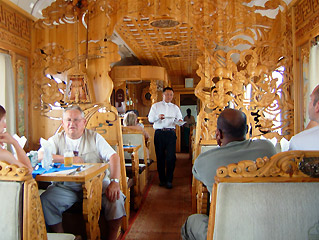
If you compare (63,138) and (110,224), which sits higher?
(63,138)

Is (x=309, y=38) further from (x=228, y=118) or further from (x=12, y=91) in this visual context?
(x=12, y=91)

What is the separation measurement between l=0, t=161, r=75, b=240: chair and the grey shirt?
0.94 metres

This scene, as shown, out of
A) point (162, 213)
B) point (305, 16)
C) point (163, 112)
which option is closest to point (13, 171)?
point (162, 213)

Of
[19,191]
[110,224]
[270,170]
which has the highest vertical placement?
[270,170]

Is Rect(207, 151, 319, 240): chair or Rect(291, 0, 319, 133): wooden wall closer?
Rect(207, 151, 319, 240): chair

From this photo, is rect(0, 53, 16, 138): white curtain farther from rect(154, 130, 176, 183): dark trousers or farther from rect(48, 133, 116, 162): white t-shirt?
rect(154, 130, 176, 183): dark trousers

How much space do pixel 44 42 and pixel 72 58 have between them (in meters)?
0.44

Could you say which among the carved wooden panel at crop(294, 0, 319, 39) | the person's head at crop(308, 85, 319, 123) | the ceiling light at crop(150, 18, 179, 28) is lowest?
the person's head at crop(308, 85, 319, 123)

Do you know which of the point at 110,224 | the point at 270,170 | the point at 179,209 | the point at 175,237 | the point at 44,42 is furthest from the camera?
the point at 179,209

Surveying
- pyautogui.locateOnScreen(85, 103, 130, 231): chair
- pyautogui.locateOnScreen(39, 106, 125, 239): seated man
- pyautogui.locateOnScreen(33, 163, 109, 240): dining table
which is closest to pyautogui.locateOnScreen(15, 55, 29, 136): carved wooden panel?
pyautogui.locateOnScreen(85, 103, 130, 231): chair

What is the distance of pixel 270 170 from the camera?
4.11 ft

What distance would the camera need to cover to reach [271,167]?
1254 millimetres

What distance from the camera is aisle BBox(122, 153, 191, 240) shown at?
3.06 meters

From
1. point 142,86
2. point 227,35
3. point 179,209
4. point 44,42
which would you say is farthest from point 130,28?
point 142,86
